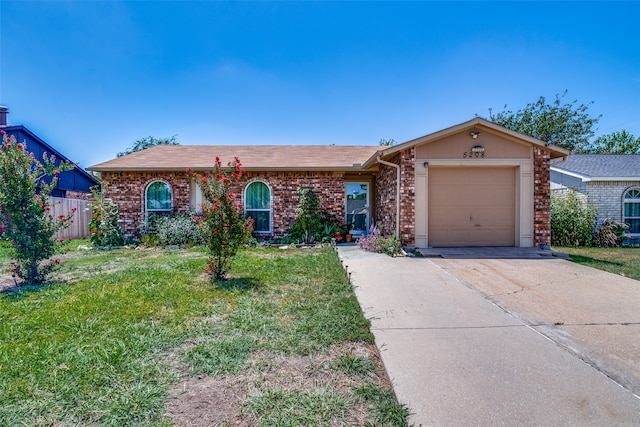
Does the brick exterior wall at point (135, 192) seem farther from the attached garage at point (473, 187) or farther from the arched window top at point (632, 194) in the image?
the arched window top at point (632, 194)

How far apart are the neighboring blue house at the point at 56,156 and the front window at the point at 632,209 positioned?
2426 centimetres

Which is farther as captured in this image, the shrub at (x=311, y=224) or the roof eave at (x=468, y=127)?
the shrub at (x=311, y=224)

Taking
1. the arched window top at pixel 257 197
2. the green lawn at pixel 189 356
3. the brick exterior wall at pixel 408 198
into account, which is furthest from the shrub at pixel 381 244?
the arched window top at pixel 257 197

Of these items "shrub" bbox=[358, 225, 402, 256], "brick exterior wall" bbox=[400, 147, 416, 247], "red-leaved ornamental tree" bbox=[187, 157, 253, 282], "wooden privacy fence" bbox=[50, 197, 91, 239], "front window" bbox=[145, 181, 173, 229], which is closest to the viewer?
"red-leaved ornamental tree" bbox=[187, 157, 253, 282]

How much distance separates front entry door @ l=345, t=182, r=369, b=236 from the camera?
12102 mm

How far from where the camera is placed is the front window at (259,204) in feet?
37.6

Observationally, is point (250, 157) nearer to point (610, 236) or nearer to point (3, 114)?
point (610, 236)

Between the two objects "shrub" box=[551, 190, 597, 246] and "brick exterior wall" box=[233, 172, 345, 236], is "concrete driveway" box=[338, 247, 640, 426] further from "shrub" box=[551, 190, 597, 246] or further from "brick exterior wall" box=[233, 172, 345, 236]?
"shrub" box=[551, 190, 597, 246]

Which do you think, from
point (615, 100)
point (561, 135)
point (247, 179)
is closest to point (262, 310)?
point (247, 179)

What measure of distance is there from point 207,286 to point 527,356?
4520mm

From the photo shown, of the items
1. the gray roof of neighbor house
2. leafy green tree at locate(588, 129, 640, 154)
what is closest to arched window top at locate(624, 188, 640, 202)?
the gray roof of neighbor house

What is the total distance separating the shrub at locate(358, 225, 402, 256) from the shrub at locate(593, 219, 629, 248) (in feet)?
26.3

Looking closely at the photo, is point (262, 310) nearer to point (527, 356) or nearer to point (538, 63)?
point (527, 356)

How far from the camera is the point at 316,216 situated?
11008 millimetres
